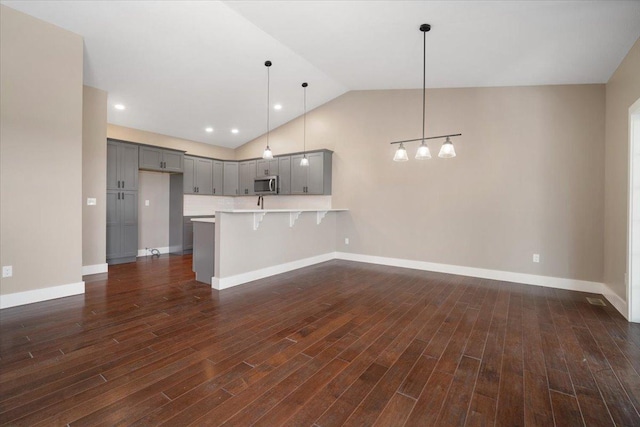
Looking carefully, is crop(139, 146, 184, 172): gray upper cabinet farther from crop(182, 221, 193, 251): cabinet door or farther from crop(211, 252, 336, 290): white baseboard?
crop(211, 252, 336, 290): white baseboard

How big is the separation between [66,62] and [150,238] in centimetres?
400

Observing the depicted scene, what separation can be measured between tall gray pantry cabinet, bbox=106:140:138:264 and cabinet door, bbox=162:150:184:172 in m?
0.62

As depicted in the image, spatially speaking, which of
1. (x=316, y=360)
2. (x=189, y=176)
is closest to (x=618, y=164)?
(x=316, y=360)

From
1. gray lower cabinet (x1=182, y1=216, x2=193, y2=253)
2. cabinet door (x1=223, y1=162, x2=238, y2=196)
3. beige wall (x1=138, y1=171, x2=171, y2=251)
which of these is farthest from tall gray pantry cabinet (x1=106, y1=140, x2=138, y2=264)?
cabinet door (x1=223, y1=162, x2=238, y2=196)

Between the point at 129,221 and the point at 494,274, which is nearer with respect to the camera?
the point at 494,274

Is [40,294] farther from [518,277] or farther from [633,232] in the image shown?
[633,232]

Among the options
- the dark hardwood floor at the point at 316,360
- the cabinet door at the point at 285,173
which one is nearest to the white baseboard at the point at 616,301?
the dark hardwood floor at the point at 316,360

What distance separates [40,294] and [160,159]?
3561mm

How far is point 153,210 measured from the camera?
6.57m

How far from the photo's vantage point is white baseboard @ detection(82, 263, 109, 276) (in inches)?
178

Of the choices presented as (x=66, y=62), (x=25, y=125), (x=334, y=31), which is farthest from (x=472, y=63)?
(x=25, y=125)

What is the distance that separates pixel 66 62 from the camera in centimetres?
340

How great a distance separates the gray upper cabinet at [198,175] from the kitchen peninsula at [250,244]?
9.11 ft

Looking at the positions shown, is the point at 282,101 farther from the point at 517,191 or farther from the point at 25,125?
the point at 517,191
